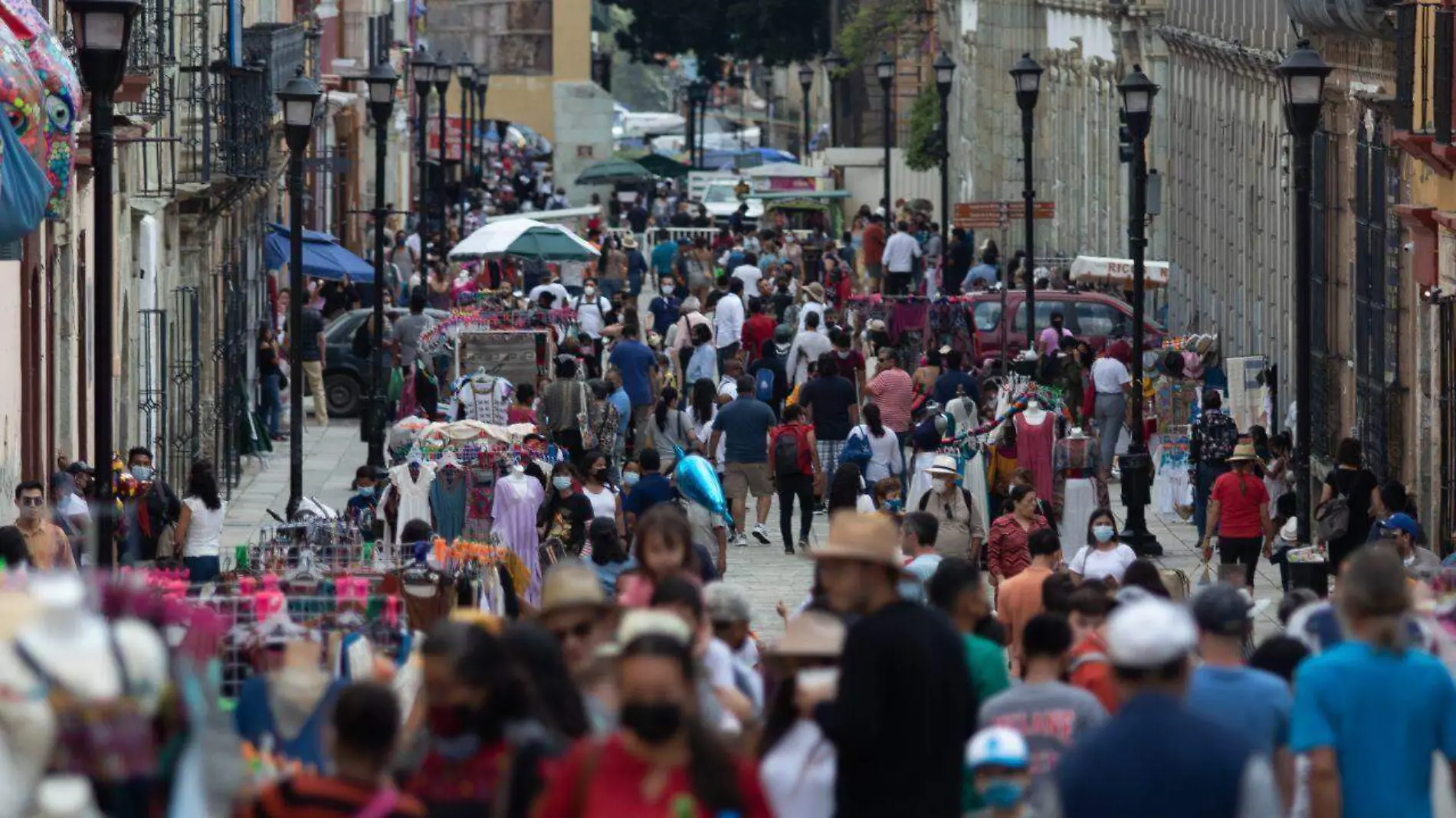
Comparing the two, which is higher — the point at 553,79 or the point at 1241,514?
the point at 553,79

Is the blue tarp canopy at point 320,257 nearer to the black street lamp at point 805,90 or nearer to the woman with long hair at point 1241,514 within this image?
the woman with long hair at point 1241,514

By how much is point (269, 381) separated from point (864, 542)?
81.4ft

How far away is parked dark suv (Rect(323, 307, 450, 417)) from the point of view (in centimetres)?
3672

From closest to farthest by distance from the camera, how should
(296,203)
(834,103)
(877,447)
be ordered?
(877,447)
(296,203)
(834,103)

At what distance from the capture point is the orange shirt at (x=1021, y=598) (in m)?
14.5

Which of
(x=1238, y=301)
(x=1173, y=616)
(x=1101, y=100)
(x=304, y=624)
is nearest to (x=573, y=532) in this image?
(x=304, y=624)

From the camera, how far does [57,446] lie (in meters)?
24.8

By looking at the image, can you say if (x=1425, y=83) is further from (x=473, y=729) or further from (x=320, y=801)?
(x=320, y=801)

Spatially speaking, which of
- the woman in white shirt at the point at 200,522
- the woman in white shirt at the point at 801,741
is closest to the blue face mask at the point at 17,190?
the woman in white shirt at the point at 200,522

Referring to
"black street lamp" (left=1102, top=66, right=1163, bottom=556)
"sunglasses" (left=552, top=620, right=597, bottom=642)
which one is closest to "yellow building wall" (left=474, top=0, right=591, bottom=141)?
"black street lamp" (left=1102, top=66, right=1163, bottom=556)

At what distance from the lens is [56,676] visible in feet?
26.8

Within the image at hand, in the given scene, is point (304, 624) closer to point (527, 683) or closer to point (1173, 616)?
point (527, 683)

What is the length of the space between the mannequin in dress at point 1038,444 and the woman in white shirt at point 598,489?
4304 mm

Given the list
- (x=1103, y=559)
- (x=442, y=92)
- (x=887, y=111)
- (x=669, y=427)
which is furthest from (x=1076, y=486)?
(x=442, y=92)
